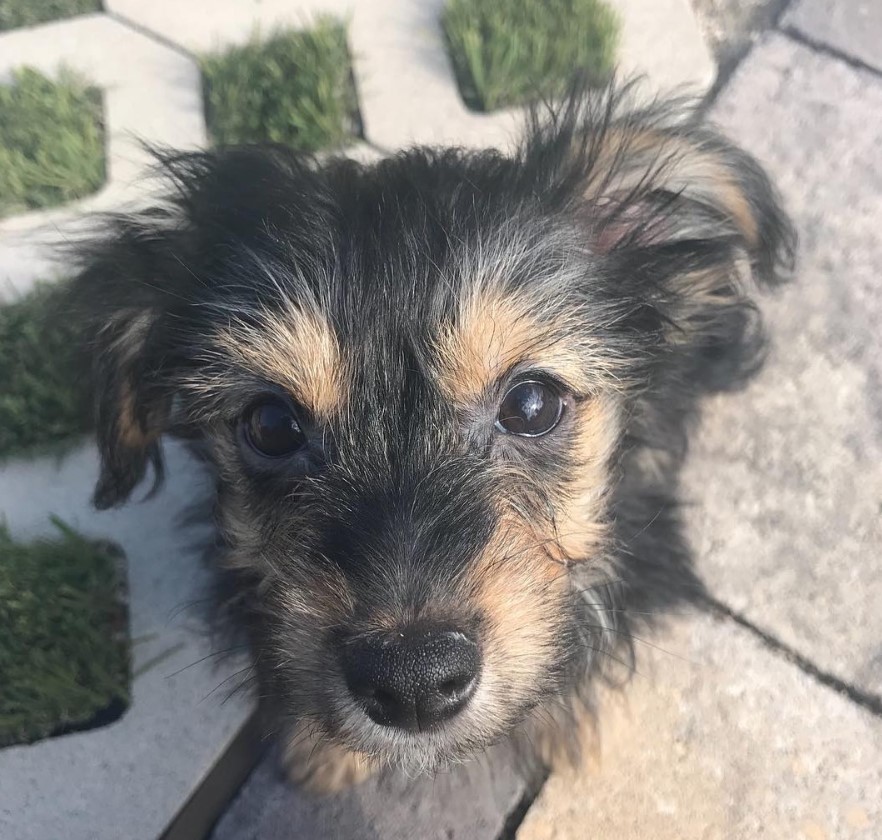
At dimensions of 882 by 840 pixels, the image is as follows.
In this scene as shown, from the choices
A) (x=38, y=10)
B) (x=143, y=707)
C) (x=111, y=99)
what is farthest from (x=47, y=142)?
(x=143, y=707)

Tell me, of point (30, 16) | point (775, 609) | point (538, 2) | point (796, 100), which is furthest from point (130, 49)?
point (775, 609)

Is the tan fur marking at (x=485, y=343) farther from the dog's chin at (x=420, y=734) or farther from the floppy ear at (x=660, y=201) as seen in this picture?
the dog's chin at (x=420, y=734)

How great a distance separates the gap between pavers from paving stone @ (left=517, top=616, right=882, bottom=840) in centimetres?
239

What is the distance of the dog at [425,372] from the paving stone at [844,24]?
4.81 feet

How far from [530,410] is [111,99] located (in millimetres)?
2383

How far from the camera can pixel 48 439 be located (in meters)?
2.84

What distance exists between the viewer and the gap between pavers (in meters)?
3.11

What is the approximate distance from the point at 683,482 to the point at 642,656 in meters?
0.56

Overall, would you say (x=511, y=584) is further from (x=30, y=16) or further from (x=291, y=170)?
(x=30, y=16)

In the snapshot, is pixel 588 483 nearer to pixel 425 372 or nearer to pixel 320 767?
pixel 425 372

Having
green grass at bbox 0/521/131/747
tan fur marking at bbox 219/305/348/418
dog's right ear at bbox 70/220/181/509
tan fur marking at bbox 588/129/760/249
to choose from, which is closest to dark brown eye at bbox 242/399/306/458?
tan fur marking at bbox 219/305/348/418

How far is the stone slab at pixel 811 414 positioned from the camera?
260cm

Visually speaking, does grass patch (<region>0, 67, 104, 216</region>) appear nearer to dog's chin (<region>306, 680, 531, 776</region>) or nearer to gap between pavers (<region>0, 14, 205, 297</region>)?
gap between pavers (<region>0, 14, 205, 297</region>)

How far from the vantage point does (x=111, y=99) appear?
10.9ft
